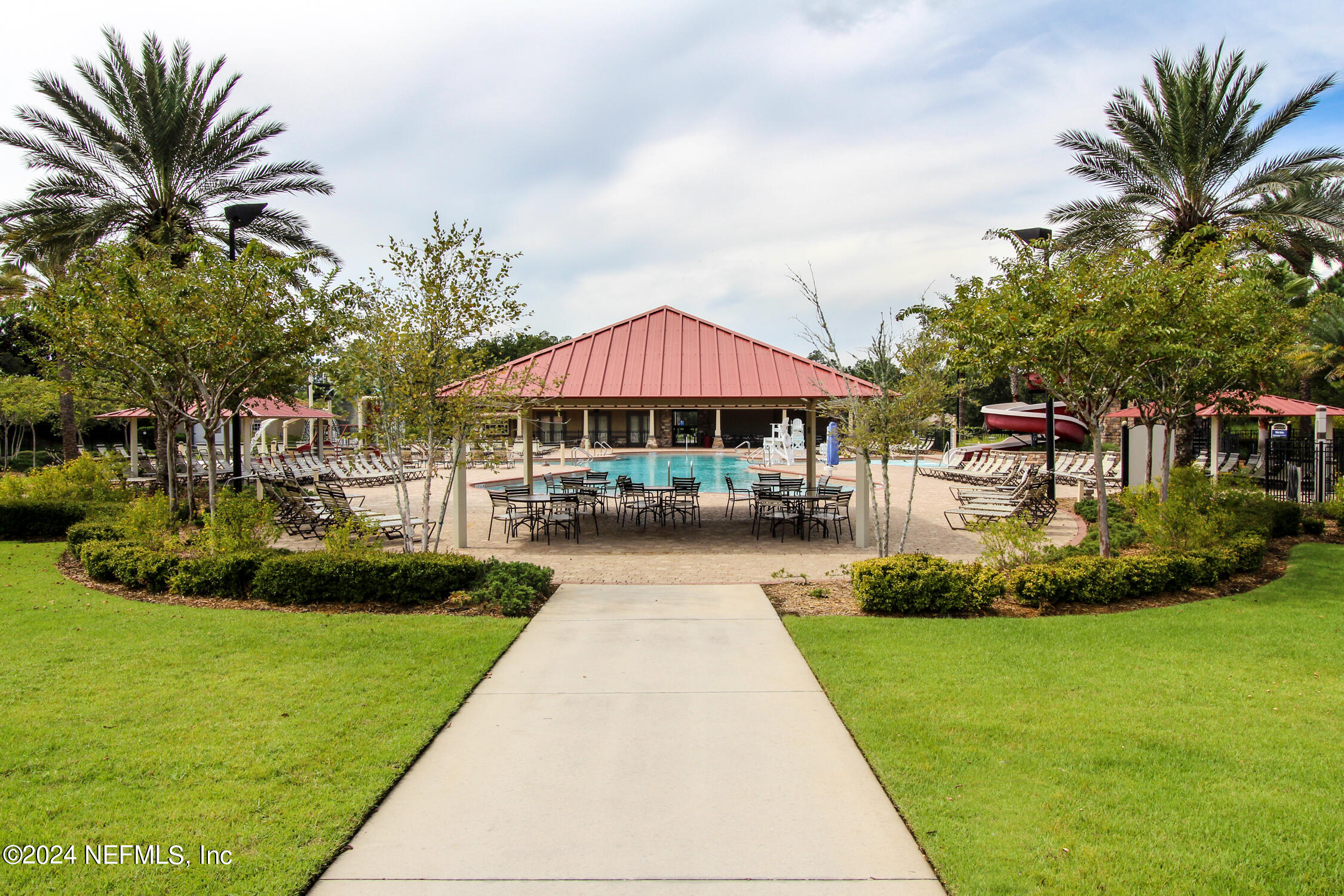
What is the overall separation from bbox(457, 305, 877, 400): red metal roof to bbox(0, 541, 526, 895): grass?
20.3ft

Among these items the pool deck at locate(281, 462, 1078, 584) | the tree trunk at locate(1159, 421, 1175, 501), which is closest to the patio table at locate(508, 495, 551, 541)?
the pool deck at locate(281, 462, 1078, 584)

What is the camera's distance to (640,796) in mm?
3830

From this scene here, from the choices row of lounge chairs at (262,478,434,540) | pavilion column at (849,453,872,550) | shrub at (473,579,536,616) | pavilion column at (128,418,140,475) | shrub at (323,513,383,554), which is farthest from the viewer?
pavilion column at (128,418,140,475)

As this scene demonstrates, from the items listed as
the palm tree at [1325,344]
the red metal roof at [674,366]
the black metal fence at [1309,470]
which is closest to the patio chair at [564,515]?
the red metal roof at [674,366]

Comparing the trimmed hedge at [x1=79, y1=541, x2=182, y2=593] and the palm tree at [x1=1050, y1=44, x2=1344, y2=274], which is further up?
the palm tree at [x1=1050, y1=44, x2=1344, y2=274]

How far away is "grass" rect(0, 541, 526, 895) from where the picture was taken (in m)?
3.36

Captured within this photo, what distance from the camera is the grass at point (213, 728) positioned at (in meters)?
3.36

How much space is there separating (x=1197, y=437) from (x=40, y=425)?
5354cm

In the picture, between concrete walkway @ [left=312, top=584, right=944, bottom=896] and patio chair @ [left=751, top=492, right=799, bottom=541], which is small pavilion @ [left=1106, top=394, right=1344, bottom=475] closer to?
patio chair @ [left=751, top=492, right=799, bottom=541]

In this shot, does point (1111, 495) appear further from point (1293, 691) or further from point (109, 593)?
point (109, 593)

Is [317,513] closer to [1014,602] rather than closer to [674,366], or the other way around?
[674,366]

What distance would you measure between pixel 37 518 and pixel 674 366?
37.4ft

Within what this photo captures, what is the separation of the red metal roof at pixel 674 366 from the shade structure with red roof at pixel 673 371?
20mm

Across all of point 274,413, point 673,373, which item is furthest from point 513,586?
point 274,413
